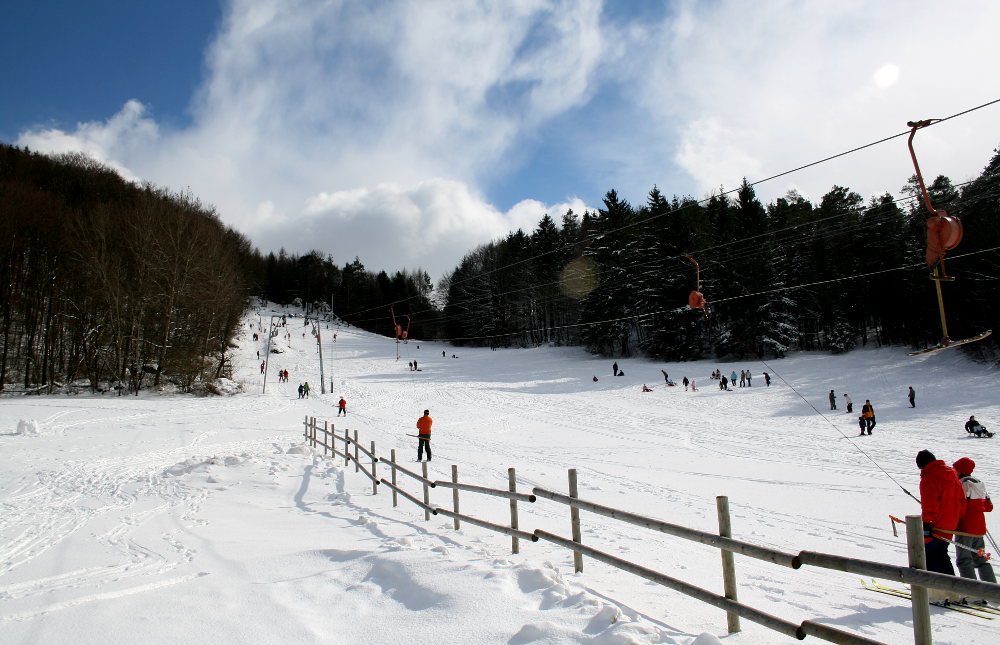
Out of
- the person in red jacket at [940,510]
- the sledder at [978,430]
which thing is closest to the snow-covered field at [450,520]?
the sledder at [978,430]

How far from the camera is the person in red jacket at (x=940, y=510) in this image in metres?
5.93

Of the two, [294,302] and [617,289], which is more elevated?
[294,302]

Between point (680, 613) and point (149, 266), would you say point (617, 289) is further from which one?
point (680, 613)

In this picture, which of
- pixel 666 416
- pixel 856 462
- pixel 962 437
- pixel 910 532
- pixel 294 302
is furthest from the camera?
pixel 294 302

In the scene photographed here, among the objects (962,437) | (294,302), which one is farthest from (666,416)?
(294,302)

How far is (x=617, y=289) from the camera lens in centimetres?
5212

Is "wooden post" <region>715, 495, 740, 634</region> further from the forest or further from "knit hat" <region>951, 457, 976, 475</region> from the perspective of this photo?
the forest

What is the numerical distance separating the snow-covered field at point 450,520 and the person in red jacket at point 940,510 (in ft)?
2.71

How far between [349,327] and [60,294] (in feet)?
212

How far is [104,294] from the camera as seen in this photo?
3631 centimetres

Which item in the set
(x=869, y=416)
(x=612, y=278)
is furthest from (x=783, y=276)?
(x=869, y=416)

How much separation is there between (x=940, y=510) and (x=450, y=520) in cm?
697

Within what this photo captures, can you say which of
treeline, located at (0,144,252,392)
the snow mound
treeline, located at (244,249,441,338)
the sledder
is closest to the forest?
treeline, located at (0,144,252,392)

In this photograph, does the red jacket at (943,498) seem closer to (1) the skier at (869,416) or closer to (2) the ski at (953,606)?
(2) the ski at (953,606)
